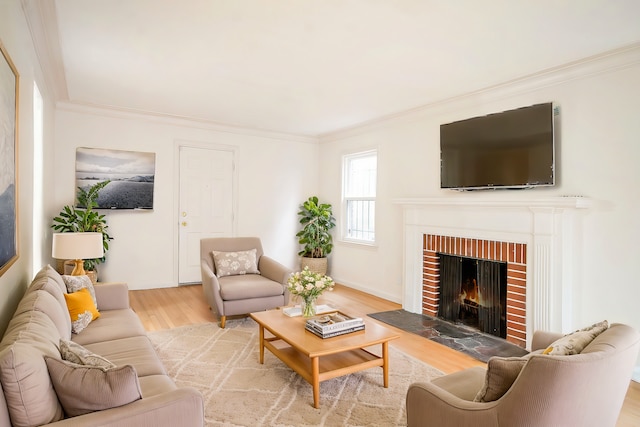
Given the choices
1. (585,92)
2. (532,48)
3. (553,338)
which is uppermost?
(532,48)

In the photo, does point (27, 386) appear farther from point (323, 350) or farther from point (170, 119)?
point (170, 119)

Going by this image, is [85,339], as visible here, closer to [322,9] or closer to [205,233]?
[322,9]

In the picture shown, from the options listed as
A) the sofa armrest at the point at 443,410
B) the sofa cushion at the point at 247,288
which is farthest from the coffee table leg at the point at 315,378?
the sofa cushion at the point at 247,288

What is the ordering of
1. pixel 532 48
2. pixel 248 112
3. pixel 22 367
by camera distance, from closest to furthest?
1. pixel 22 367
2. pixel 532 48
3. pixel 248 112

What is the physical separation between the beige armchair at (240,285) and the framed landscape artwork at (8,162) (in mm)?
1960

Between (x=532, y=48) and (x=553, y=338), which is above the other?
(x=532, y=48)

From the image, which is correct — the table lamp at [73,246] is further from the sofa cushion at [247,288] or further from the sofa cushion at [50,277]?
the sofa cushion at [247,288]

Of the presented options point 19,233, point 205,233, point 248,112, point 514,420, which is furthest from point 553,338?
point 205,233

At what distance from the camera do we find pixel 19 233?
2371 mm

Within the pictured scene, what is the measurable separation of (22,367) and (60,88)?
13.4ft

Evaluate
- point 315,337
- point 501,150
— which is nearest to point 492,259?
point 501,150

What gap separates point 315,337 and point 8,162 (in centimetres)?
209

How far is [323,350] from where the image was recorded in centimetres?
244

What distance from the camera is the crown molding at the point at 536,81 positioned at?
9.97 ft
